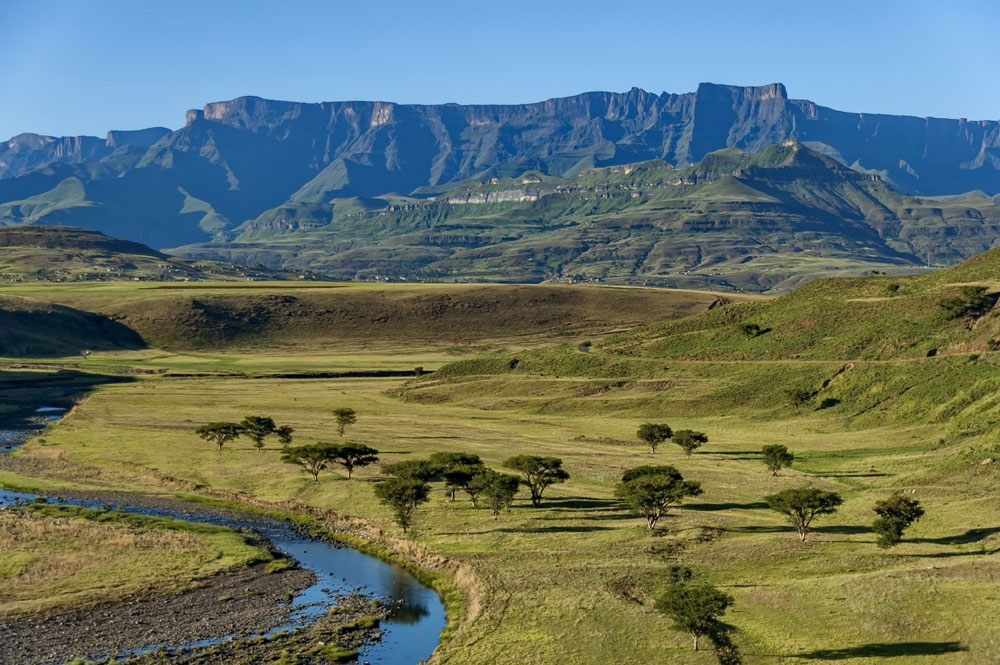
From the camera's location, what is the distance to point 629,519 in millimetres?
85188

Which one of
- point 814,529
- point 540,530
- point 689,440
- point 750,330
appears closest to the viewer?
point 814,529

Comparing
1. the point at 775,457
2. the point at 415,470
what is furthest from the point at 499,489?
the point at 775,457

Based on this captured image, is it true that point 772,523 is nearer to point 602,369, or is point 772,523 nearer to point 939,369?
point 939,369

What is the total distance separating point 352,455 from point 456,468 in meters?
15.5

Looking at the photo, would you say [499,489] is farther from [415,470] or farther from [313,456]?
[313,456]

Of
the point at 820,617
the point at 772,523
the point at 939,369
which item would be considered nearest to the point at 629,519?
the point at 772,523

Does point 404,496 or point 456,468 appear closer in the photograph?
point 404,496

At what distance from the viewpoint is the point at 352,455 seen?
344 ft

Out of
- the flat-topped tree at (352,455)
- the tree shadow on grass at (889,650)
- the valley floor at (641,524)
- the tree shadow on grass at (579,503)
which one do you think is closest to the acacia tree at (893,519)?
the valley floor at (641,524)

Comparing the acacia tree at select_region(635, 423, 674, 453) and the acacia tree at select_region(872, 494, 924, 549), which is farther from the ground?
the acacia tree at select_region(872, 494, 924, 549)

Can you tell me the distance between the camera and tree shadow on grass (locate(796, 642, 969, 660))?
2088 inches

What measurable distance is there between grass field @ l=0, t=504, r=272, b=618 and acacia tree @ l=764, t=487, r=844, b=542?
40.7 metres

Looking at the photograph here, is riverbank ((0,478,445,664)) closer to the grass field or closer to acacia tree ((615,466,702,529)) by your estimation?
the grass field

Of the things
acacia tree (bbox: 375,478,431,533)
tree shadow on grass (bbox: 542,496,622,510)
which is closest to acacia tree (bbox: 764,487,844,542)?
tree shadow on grass (bbox: 542,496,622,510)
